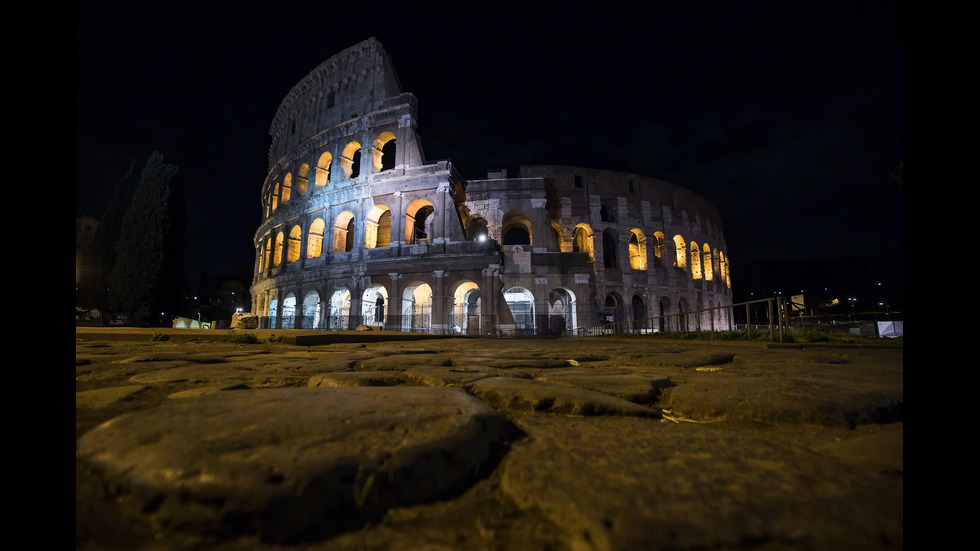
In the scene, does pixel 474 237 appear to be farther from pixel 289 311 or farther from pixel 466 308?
pixel 289 311

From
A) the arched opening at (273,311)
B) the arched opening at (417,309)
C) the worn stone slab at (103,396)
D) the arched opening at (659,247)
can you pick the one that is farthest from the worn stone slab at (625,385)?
the arched opening at (659,247)

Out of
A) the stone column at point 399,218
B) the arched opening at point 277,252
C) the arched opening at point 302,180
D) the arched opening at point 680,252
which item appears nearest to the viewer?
the stone column at point 399,218

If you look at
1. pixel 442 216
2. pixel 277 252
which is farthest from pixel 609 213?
pixel 277 252

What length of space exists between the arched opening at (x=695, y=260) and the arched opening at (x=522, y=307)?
13305 mm

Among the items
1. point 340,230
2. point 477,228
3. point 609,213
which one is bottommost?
point 340,230

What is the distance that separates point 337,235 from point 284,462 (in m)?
21.3

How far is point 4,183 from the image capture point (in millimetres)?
1044

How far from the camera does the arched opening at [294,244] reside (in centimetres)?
2219

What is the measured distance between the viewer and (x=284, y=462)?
2.49 ft

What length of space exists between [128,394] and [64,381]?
0.69 metres

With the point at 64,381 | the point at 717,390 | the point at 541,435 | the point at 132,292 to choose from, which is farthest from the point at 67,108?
the point at 132,292

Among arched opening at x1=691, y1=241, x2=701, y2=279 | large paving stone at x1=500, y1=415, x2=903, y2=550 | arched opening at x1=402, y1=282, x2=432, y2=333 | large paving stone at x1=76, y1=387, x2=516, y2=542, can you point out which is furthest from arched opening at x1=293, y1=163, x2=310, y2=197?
arched opening at x1=691, y1=241, x2=701, y2=279

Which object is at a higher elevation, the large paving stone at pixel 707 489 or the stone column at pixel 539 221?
the stone column at pixel 539 221

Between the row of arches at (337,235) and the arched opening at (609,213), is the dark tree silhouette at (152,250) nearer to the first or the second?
the row of arches at (337,235)
